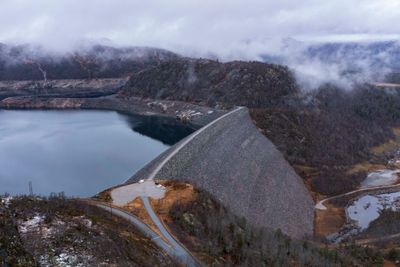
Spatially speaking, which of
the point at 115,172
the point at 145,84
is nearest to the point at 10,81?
the point at 145,84

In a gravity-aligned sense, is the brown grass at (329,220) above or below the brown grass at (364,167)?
below

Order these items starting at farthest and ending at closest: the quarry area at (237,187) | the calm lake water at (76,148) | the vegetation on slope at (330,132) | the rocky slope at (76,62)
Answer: the rocky slope at (76,62)
the vegetation on slope at (330,132)
the calm lake water at (76,148)
the quarry area at (237,187)

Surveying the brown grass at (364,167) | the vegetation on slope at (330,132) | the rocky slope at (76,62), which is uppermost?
the rocky slope at (76,62)

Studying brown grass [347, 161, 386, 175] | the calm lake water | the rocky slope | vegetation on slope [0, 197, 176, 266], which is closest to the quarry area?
vegetation on slope [0, 197, 176, 266]

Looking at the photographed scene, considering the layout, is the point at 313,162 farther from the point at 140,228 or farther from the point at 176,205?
the point at 140,228

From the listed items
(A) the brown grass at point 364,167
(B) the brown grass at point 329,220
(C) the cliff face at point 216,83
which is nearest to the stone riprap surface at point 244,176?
(B) the brown grass at point 329,220

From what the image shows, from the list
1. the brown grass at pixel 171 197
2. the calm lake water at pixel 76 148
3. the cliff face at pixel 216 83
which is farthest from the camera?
the cliff face at pixel 216 83

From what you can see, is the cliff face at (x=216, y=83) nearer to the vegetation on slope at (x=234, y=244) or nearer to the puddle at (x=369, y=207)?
the puddle at (x=369, y=207)
